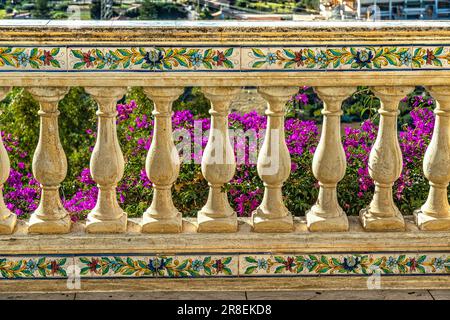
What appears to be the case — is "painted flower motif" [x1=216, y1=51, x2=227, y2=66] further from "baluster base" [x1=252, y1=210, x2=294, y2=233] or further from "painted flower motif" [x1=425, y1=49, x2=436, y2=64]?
"painted flower motif" [x1=425, y1=49, x2=436, y2=64]

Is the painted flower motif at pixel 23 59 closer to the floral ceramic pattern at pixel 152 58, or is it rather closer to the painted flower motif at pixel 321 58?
the floral ceramic pattern at pixel 152 58

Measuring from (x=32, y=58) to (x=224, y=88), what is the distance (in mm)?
891

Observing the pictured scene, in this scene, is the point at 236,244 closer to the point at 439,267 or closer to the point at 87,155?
the point at 439,267

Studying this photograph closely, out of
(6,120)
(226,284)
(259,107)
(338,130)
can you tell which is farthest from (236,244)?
(259,107)

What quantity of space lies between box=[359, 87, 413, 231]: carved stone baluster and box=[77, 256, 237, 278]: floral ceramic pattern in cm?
74

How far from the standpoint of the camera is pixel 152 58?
3.85 metres

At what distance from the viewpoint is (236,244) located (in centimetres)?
409

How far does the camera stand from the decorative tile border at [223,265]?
4078mm


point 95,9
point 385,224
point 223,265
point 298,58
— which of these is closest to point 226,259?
point 223,265

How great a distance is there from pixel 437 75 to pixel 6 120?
22.1ft

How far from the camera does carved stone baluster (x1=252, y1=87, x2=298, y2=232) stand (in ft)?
13.0

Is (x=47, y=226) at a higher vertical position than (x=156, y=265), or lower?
higher

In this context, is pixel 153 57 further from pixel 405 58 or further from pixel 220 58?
pixel 405 58

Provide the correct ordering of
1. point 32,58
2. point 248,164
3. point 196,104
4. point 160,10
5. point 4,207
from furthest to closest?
point 160,10 → point 196,104 → point 248,164 → point 4,207 → point 32,58
